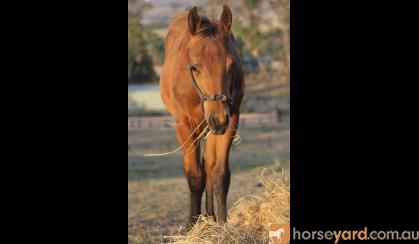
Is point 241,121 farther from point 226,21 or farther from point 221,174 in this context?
point 226,21

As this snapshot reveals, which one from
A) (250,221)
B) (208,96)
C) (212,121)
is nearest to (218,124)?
(212,121)

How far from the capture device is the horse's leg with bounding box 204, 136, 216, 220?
5727 millimetres

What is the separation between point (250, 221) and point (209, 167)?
0.74 metres

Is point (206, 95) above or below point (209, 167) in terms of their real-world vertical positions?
above

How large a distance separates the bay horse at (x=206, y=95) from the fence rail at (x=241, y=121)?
1133 cm

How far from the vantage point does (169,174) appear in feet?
43.6

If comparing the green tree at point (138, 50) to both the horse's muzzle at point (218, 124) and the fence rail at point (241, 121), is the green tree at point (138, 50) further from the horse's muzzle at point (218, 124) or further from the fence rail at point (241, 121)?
the horse's muzzle at point (218, 124)

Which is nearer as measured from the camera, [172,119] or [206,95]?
[206,95]

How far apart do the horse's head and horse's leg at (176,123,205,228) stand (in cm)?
83

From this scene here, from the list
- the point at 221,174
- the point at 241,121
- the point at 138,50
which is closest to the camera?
the point at 221,174

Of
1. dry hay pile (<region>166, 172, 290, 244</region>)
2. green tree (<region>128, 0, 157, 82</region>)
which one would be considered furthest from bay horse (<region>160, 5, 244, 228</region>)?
green tree (<region>128, 0, 157, 82</region>)
